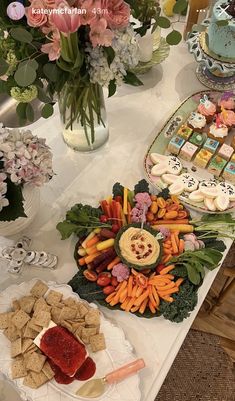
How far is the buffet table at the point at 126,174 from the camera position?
993mm

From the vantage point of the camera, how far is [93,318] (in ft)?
3.17

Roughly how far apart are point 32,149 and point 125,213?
330 mm

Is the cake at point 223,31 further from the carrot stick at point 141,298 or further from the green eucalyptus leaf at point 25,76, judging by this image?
the carrot stick at point 141,298

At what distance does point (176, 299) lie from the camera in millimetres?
999

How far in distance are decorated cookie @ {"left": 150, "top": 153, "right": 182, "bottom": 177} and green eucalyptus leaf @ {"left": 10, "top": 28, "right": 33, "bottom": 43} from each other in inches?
21.2

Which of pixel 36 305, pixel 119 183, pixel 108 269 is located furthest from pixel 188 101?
pixel 36 305

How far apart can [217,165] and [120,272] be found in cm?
46

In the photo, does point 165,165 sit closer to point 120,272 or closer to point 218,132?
point 218,132

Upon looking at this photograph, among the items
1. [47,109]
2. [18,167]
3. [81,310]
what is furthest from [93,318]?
[47,109]

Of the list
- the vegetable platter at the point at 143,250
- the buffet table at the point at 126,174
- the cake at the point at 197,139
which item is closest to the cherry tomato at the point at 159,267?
the vegetable platter at the point at 143,250

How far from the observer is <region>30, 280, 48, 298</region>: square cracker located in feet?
3.30

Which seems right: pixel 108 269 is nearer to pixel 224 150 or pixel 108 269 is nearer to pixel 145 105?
pixel 224 150

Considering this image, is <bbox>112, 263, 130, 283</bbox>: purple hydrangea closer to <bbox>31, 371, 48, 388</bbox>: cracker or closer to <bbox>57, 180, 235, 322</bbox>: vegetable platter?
<bbox>57, 180, 235, 322</bbox>: vegetable platter

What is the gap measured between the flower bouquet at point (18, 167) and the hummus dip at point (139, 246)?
25 cm
